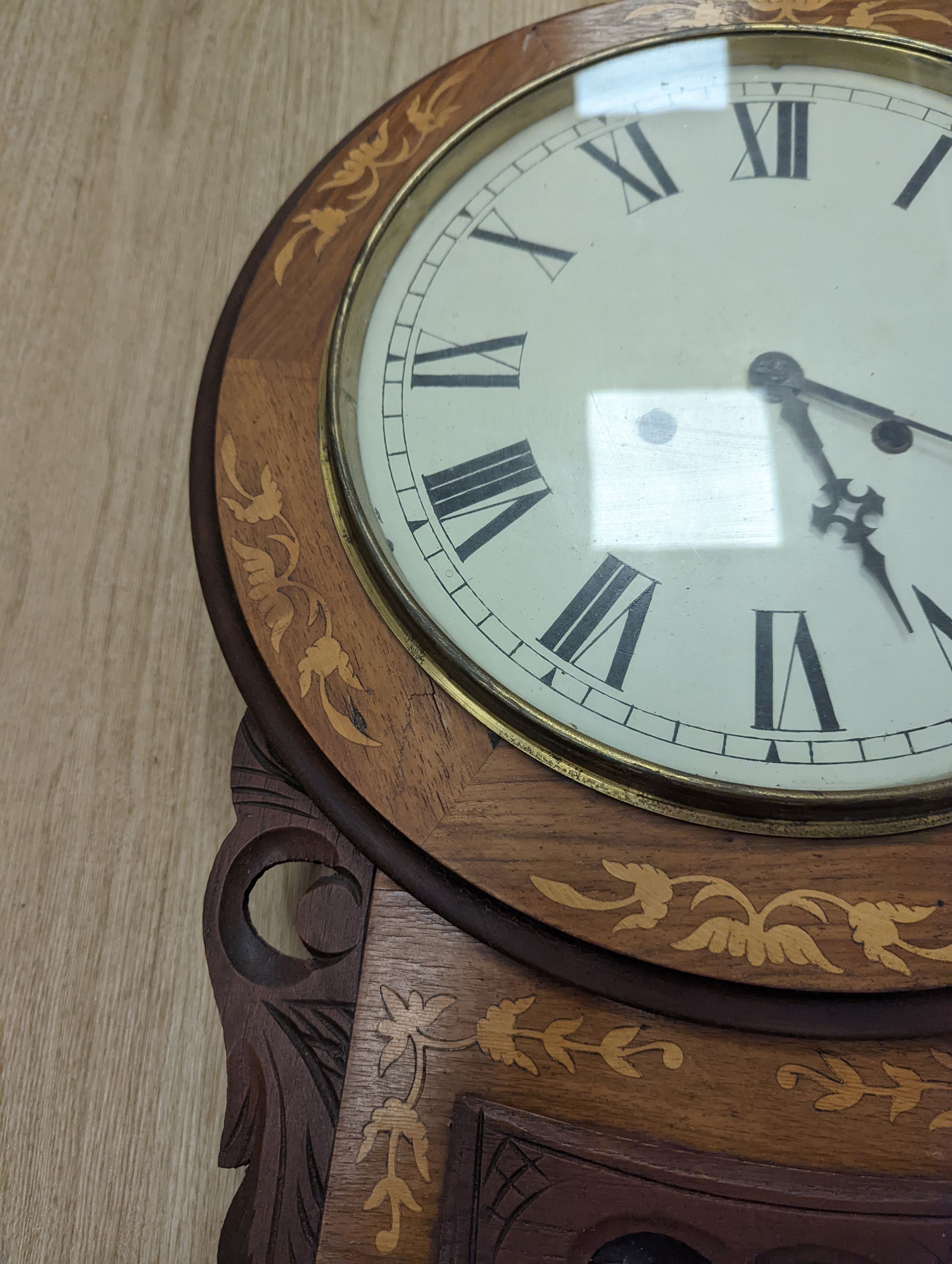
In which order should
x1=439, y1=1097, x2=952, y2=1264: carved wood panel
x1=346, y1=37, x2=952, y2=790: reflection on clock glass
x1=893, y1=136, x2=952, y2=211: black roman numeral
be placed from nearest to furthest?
x1=439, y1=1097, x2=952, y2=1264: carved wood panel → x1=346, y1=37, x2=952, y2=790: reflection on clock glass → x1=893, y1=136, x2=952, y2=211: black roman numeral

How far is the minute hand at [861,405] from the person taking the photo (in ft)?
2.03

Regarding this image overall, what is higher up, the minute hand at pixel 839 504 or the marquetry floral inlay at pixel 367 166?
the marquetry floral inlay at pixel 367 166

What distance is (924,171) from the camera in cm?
69

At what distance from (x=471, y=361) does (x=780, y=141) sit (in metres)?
0.30

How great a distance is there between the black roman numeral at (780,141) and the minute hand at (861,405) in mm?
175

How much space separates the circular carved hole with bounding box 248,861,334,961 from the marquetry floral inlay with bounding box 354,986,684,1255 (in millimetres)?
241

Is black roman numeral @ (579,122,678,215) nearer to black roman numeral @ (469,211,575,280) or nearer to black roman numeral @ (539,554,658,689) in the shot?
black roman numeral @ (469,211,575,280)

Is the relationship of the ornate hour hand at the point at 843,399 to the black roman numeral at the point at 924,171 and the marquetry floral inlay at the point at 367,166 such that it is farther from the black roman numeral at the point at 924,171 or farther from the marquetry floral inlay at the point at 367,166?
the marquetry floral inlay at the point at 367,166

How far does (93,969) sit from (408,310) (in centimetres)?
54

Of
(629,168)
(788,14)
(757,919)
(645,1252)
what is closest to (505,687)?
(757,919)

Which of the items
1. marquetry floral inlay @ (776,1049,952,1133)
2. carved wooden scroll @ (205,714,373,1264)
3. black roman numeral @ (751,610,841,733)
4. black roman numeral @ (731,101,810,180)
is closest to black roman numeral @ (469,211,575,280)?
black roman numeral @ (731,101,810,180)

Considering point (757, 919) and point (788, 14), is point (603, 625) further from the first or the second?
point (788, 14)

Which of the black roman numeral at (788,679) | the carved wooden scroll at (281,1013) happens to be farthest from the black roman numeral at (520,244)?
the carved wooden scroll at (281,1013)

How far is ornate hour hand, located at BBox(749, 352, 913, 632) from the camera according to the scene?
586 mm
